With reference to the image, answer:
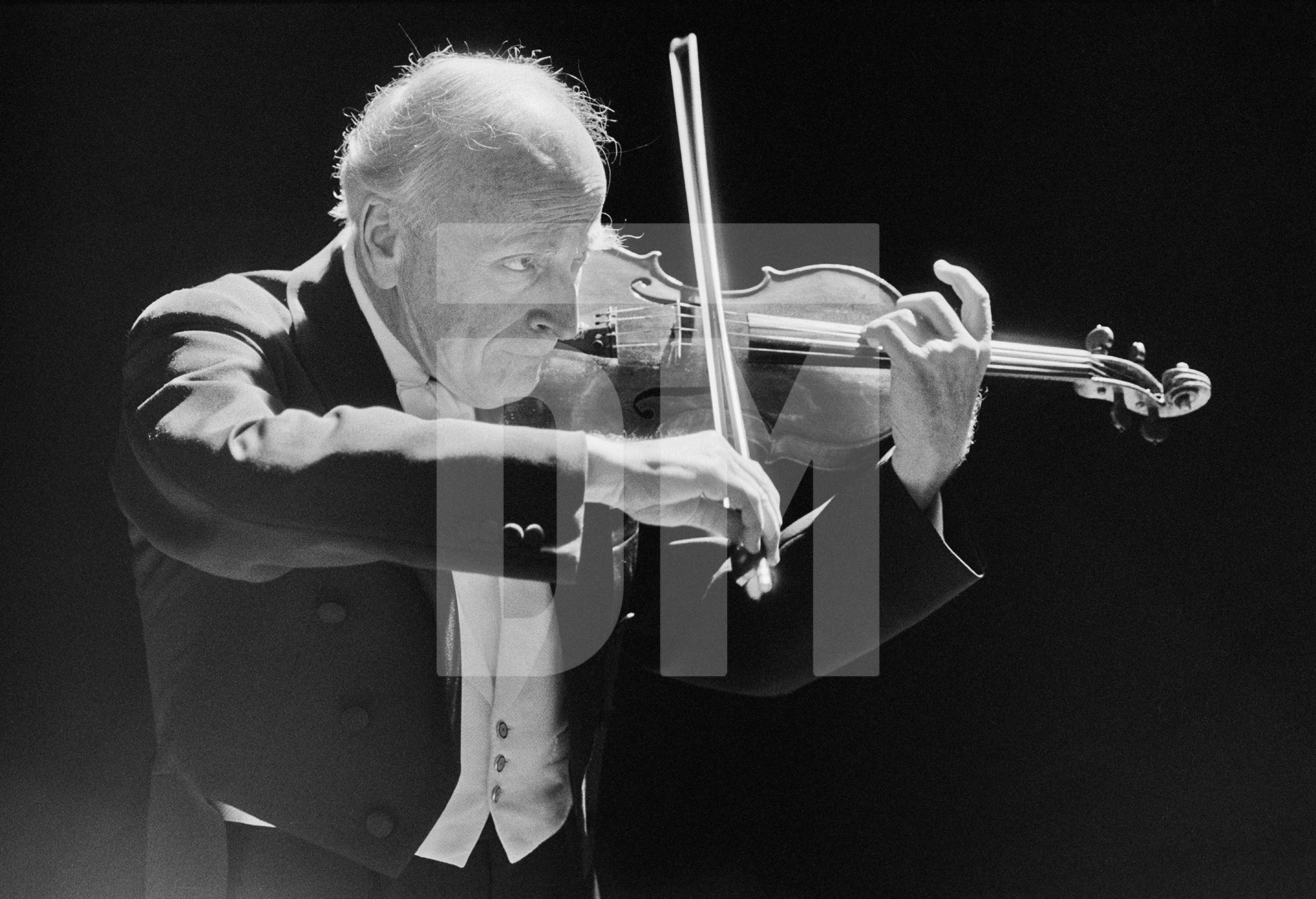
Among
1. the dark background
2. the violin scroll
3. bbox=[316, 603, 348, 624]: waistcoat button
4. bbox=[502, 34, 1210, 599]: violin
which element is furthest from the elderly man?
the dark background

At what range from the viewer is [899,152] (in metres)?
1.69

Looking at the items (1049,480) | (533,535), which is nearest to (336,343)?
(533,535)

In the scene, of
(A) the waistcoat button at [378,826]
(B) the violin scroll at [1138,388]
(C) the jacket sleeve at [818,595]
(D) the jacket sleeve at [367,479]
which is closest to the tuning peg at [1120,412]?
(B) the violin scroll at [1138,388]

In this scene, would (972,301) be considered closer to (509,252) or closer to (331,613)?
(509,252)

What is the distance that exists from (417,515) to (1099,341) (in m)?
0.84

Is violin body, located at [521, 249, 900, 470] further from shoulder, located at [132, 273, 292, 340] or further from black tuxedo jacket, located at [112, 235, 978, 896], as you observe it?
shoulder, located at [132, 273, 292, 340]

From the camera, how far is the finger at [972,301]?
4.06 ft

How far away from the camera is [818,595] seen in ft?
4.10

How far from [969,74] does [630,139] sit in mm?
466

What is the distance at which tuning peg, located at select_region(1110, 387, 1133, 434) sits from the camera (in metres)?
1.36

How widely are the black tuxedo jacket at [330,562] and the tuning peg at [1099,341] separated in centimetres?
29

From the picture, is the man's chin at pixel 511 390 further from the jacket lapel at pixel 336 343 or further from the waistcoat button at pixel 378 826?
the waistcoat button at pixel 378 826

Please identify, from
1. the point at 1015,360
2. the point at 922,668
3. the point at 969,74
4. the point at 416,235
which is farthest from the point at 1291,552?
the point at 416,235

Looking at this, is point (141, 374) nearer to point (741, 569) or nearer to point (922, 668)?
point (741, 569)
